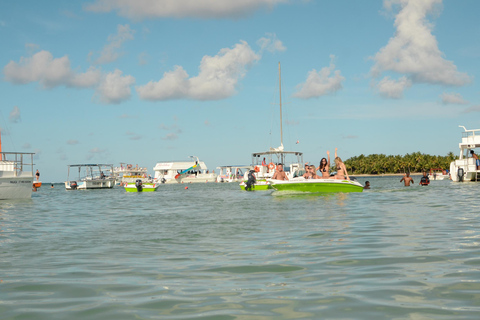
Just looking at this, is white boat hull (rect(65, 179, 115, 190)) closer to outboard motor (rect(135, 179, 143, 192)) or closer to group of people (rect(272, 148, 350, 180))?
outboard motor (rect(135, 179, 143, 192))

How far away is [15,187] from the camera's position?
29.1 metres

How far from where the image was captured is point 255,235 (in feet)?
34.6

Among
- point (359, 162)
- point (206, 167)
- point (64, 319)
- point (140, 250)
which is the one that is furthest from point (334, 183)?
point (359, 162)

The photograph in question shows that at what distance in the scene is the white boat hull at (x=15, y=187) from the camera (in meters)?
28.4

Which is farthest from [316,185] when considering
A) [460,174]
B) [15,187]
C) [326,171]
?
[460,174]

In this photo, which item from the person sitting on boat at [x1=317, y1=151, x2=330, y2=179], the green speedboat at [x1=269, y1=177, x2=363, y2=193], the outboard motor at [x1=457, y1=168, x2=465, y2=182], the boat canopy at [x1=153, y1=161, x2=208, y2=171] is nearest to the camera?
the person sitting on boat at [x1=317, y1=151, x2=330, y2=179]

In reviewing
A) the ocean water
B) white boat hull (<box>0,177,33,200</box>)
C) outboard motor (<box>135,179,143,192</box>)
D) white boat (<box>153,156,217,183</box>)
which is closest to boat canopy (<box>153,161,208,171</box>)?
white boat (<box>153,156,217,183</box>)

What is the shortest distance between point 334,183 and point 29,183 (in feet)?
60.7

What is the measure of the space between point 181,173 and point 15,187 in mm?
76467

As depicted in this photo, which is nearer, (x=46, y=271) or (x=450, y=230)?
(x=46, y=271)

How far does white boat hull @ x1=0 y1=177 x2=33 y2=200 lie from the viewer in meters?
28.4

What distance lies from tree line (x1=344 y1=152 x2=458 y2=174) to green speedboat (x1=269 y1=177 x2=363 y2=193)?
139762 mm

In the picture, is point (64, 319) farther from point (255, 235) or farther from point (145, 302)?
point (255, 235)

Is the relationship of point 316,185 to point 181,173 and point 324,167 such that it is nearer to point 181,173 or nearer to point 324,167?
point 324,167
